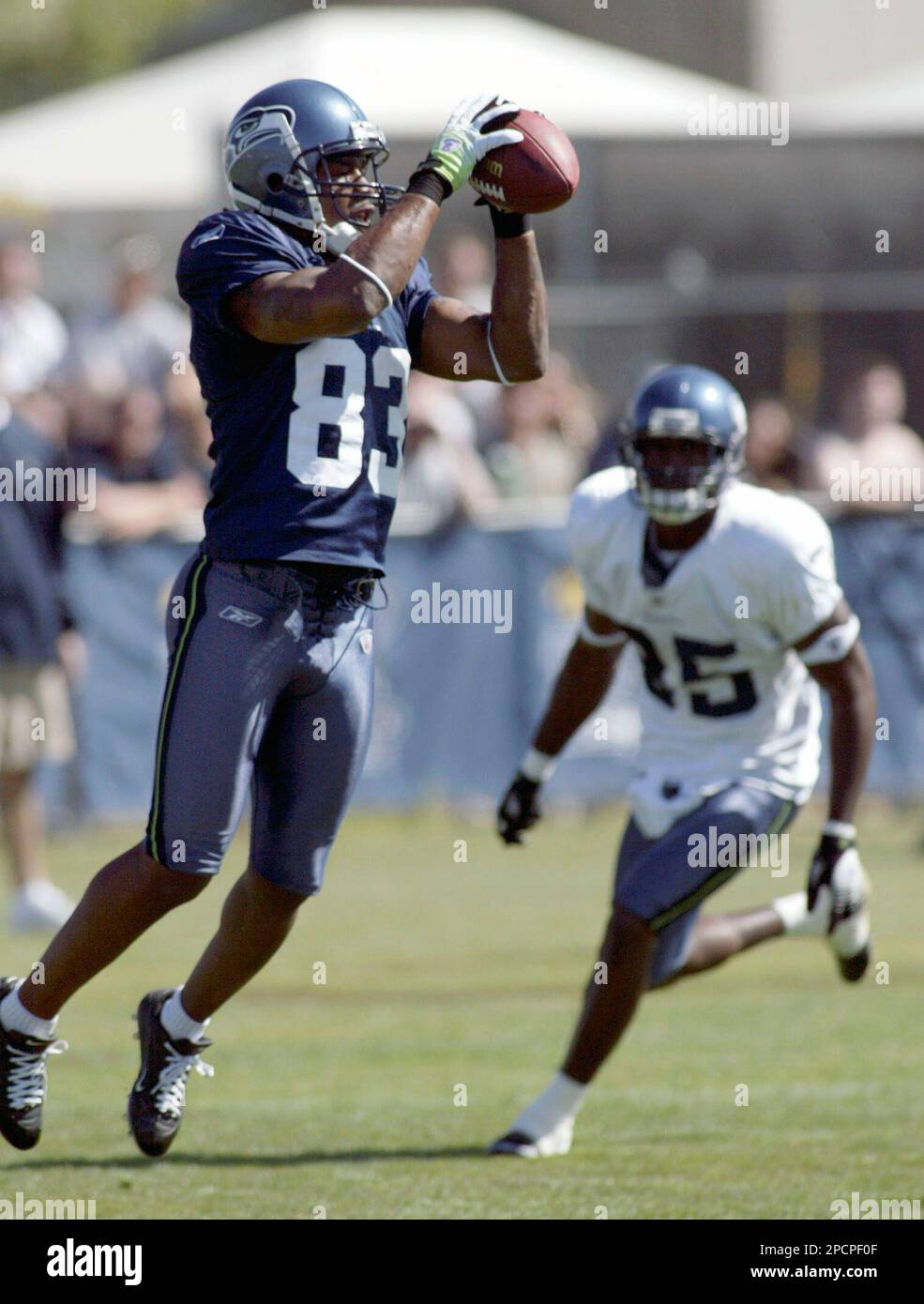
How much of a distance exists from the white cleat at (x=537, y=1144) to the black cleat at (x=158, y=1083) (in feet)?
3.08

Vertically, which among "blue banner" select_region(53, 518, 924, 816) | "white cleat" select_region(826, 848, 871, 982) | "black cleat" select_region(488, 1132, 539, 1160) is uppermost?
"blue banner" select_region(53, 518, 924, 816)

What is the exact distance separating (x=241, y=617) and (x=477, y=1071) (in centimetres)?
230

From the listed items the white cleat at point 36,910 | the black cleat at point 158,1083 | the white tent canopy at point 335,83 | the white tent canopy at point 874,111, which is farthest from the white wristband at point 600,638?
the white tent canopy at point 874,111

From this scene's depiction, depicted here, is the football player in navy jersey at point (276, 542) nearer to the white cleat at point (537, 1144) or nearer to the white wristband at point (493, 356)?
the white wristband at point (493, 356)

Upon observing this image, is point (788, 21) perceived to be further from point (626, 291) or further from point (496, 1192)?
point (496, 1192)

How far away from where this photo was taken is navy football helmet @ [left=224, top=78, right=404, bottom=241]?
4.49 metres

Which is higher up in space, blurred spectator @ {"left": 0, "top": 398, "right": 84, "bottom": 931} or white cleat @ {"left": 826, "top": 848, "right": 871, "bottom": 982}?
blurred spectator @ {"left": 0, "top": 398, "right": 84, "bottom": 931}

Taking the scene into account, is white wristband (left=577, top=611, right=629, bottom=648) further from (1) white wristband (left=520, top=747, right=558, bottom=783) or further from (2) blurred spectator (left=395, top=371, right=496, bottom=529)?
(2) blurred spectator (left=395, top=371, right=496, bottom=529)

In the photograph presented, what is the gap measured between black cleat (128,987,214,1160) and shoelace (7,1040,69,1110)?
0.19 m

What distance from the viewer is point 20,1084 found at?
4.69 meters

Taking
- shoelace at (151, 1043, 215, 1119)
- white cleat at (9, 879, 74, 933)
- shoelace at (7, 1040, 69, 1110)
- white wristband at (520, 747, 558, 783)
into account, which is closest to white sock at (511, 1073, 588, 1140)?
white wristband at (520, 747, 558, 783)

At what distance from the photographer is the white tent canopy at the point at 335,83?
42.3 ft
